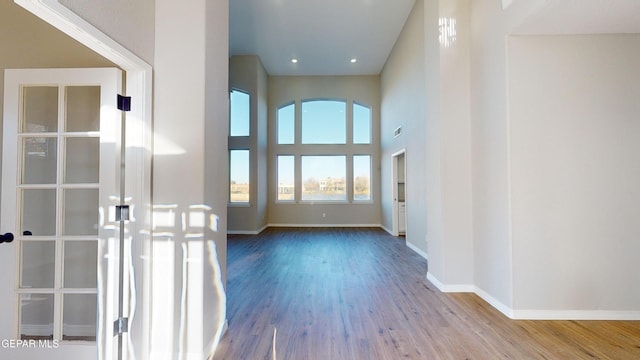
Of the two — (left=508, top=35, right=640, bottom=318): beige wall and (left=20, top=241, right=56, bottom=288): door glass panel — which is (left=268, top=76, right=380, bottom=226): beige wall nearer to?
(left=508, top=35, right=640, bottom=318): beige wall

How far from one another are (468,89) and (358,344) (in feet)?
9.95

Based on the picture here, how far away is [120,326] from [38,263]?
0.69 metres

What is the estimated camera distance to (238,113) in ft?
26.7

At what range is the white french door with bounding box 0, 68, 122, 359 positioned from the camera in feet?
6.06

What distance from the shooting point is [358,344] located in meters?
2.27

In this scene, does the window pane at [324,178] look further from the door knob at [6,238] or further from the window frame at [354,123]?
the door knob at [6,238]

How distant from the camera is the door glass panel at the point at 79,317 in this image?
6.25 ft

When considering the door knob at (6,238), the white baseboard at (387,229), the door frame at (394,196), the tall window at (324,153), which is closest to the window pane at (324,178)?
the tall window at (324,153)

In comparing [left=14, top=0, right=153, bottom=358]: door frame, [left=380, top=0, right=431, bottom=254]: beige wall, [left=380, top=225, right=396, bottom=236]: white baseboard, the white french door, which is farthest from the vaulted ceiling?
[left=380, top=225, right=396, bottom=236]: white baseboard

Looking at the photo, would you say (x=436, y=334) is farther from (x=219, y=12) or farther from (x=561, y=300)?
(x=219, y=12)

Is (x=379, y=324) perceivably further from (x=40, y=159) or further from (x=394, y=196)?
(x=394, y=196)

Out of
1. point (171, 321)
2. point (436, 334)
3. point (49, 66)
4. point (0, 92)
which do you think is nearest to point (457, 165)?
point (436, 334)

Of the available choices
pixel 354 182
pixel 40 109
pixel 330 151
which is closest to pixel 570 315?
pixel 40 109

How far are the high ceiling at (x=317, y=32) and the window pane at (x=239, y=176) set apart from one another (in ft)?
8.72
